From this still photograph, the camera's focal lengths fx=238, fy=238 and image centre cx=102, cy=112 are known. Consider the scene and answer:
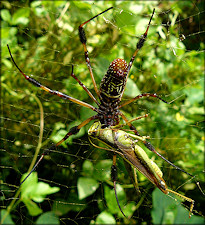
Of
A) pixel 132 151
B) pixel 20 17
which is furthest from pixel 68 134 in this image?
pixel 20 17

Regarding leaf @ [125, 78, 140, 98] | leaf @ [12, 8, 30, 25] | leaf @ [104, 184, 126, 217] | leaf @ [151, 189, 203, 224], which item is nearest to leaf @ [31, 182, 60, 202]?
leaf @ [104, 184, 126, 217]

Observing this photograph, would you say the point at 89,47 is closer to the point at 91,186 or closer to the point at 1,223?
the point at 91,186

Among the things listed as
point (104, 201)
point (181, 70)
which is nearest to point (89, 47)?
point (181, 70)

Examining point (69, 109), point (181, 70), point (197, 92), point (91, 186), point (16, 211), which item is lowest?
point (16, 211)

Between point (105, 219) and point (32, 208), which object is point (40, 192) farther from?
point (105, 219)

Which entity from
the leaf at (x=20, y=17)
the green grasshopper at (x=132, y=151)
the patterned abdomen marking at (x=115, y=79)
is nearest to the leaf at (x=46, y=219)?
the green grasshopper at (x=132, y=151)

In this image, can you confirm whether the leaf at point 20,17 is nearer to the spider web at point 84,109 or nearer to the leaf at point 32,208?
the spider web at point 84,109
